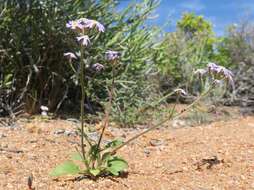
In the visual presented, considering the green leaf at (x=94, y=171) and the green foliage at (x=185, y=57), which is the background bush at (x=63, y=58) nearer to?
the green foliage at (x=185, y=57)

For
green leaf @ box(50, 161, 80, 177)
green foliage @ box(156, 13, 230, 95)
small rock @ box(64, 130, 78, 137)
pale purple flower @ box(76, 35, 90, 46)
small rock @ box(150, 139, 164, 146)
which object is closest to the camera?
pale purple flower @ box(76, 35, 90, 46)

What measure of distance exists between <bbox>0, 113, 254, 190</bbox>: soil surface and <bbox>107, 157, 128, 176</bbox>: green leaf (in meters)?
0.07

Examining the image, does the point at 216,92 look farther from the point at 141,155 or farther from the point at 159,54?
the point at 141,155

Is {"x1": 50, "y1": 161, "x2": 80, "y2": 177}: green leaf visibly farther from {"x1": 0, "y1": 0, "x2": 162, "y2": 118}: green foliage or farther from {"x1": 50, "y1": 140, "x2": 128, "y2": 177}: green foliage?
{"x1": 0, "y1": 0, "x2": 162, "y2": 118}: green foliage

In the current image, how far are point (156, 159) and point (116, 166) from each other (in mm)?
750

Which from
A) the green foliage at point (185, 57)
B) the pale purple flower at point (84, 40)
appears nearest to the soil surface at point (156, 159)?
the pale purple flower at point (84, 40)

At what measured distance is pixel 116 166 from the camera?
11.8 ft

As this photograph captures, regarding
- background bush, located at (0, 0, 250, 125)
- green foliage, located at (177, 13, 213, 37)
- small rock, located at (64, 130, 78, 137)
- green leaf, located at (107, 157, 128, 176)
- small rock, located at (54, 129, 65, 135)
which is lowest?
small rock, located at (54, 129, 65, 135)

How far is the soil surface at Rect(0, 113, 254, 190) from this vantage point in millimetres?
3600

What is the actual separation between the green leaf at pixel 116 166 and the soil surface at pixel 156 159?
0.07 m

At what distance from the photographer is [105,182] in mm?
3592

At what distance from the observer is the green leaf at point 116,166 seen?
358 cm

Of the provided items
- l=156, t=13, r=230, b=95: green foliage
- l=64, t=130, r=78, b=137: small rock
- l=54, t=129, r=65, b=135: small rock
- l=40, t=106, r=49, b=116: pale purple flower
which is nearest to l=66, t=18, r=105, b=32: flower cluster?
l=64, t=130, r=78, b=137: small rock

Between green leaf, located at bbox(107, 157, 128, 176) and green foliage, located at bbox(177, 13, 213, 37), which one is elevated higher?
green foliage, located at bbox(177, 13, 213, 37)
